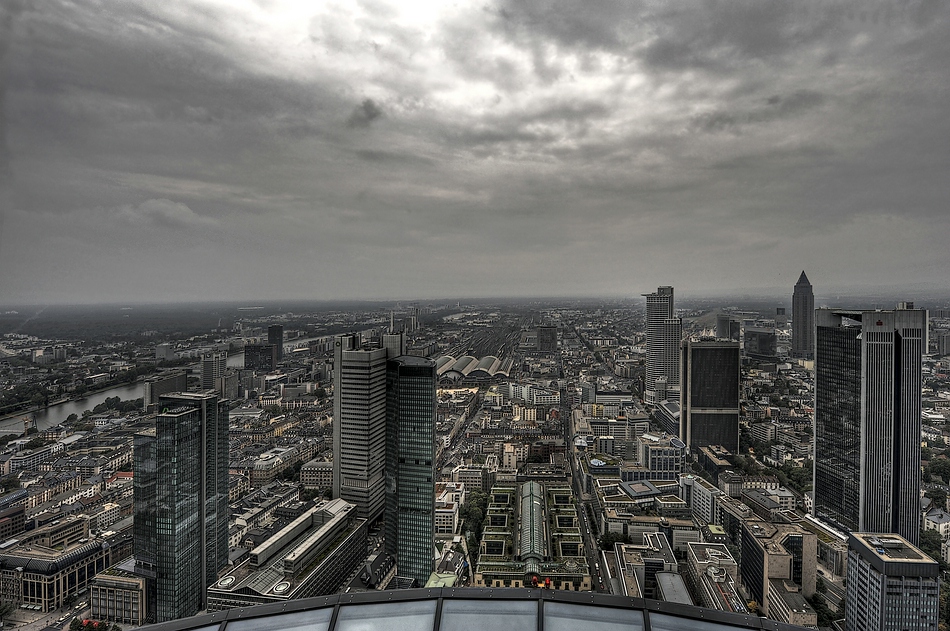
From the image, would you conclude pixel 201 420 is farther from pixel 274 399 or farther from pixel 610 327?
pixel 610 327

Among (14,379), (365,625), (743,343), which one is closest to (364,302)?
(14,379)

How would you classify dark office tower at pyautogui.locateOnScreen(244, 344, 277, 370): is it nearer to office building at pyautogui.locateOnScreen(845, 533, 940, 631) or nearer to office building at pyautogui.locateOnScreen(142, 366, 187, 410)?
office building at pyautogui.locateOnScreen(142, 366, 187, 410)

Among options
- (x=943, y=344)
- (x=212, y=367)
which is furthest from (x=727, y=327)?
(x=212, y=367)

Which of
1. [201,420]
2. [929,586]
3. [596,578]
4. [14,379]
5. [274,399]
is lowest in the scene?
[596,578]

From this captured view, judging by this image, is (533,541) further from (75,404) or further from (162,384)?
(75,404)

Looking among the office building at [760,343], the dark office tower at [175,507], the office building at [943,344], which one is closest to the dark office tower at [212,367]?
the dark office tower at [175,507]

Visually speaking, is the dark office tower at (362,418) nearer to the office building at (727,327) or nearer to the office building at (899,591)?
the office building at (899,591)
